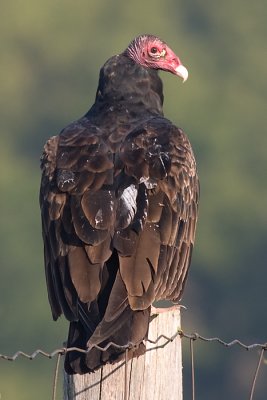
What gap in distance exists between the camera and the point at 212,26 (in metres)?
53.1

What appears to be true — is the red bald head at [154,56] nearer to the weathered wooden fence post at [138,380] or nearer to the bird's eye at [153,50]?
the bird's eye at [153,50]

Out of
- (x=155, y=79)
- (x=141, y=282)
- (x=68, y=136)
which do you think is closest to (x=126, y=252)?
(x=141, y=282)

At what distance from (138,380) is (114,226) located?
0.98m

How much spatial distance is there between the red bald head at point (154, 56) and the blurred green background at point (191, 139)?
18.5 m

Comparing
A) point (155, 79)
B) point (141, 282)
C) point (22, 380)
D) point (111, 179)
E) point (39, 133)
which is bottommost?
point (141, 282)

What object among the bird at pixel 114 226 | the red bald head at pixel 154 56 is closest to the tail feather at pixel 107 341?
the bird at pixel 114 226

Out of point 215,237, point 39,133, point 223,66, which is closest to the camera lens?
point 215,237

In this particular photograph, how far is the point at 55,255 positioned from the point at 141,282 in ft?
1.71

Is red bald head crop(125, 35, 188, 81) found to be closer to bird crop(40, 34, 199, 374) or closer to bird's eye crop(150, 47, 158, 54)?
bird's eye crop(150, 47, 158, 54)

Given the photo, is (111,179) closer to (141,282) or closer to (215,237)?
(141,282)

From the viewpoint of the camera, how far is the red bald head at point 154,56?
8.46m

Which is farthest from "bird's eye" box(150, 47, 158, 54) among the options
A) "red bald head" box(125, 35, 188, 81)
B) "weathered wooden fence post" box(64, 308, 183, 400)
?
"weathered wooden fence post" box(64, 308, 183, 400)

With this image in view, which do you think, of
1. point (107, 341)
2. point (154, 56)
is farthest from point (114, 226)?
point (154, 56)

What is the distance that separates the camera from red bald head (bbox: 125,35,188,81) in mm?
8461
